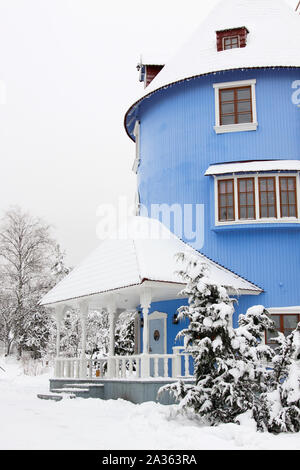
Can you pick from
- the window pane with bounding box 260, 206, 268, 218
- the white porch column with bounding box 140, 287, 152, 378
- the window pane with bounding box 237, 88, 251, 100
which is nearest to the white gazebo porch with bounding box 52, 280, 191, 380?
the white porch column with bounding box 140, 287, 152, 378

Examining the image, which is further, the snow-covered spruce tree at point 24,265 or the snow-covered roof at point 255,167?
the snow-covered spruce tree at point 24,265

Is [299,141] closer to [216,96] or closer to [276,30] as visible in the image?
[216,96]

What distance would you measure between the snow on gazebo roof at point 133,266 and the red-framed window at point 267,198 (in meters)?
2.24

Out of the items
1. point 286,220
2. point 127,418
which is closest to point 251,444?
point 127,418

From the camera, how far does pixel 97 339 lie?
41438 millimetres

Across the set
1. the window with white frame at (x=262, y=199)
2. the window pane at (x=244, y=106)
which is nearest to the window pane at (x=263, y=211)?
the window with white frame at (x=262, y=199)

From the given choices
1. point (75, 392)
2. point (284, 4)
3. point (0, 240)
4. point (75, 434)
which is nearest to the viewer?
point (75, 434)

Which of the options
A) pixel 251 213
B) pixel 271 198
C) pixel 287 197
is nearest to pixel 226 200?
pixel 251 213

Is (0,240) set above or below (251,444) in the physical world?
above

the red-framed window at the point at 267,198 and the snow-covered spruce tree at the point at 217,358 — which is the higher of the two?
the red-framed window at the point at 267,198

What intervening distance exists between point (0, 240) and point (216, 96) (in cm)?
2604

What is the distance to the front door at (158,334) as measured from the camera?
18516 mm

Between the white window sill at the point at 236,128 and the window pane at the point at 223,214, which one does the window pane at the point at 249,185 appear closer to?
the window pane at the point at 223,214

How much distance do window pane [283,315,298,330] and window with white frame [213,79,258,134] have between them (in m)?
6.29
